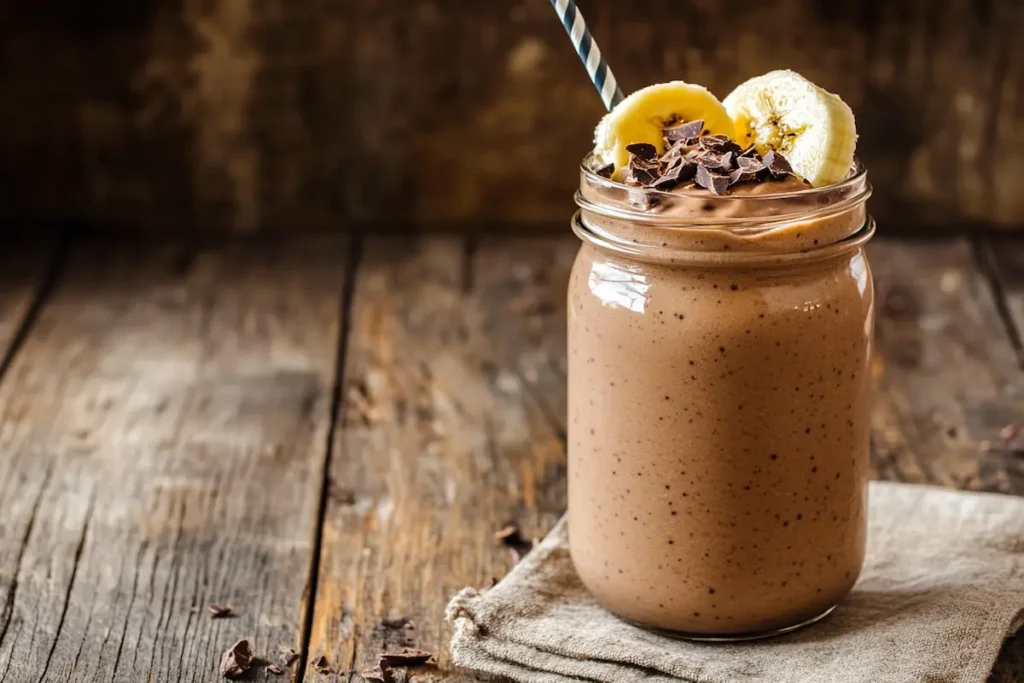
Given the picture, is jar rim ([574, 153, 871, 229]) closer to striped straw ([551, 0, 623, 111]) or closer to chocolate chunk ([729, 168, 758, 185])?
chocolate chunk ([729, 168, 758, 185])

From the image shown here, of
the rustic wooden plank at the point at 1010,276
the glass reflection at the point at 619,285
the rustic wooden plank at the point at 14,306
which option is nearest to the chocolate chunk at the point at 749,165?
the glass reflection at the point at 619,285

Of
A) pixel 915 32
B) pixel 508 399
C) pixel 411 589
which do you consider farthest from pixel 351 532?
pixel 915 32

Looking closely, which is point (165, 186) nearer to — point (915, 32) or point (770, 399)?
point (915, 32)

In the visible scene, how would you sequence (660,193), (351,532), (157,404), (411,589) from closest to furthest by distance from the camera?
1. (660,193)
2. (411,589)
3. (351,532)
4. (157,404)

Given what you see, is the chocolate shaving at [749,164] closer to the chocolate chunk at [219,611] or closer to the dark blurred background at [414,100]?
the chocolate chunk at [219,611]

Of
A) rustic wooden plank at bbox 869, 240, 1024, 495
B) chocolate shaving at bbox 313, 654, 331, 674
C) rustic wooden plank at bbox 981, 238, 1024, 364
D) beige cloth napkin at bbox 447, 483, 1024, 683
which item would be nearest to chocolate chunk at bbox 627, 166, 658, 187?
beige cloth napkin at bbox 447, 483, 1024, 683

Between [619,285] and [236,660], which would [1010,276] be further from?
[236,660]
